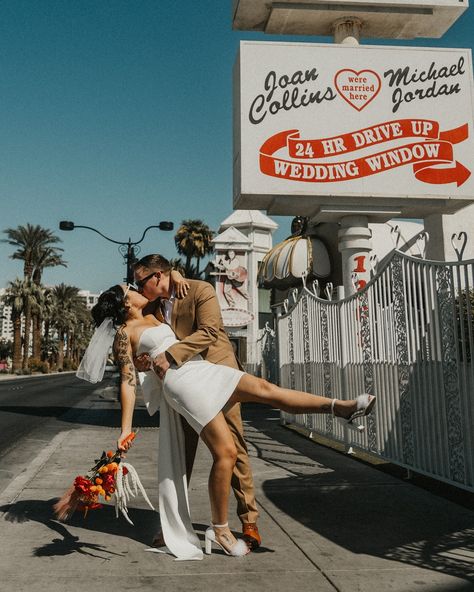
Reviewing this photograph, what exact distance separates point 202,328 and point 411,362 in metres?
2.94

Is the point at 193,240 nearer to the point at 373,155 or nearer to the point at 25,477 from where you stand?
the point at 373,155

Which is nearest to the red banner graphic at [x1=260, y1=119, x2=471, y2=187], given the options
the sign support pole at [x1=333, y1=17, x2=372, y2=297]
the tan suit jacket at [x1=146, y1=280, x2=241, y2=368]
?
the sign support pole at [x1=333, y1=17, x2=372, y2=297]

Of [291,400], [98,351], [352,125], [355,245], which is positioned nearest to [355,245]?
[355,245]

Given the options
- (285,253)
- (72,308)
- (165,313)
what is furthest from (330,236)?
(72,308)

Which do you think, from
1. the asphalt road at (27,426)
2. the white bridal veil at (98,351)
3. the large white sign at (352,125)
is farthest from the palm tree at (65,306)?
the white bridal veil at (98,351)

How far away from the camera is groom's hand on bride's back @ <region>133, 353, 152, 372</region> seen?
388 centimetres

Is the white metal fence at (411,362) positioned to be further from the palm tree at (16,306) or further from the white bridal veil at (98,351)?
the palm tree at (16,306)

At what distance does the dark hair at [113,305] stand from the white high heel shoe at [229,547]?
153 centimetres

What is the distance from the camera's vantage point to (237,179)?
1152 centimetres

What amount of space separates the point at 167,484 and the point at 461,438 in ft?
8.71

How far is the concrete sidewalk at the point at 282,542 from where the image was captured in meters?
3.32

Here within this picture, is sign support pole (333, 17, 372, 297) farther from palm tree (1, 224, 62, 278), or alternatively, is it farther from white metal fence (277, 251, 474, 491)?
palm tree (1, 224, 62, 278)

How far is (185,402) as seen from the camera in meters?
3.70

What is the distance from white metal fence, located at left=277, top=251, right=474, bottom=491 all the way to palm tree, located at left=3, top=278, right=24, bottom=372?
181ft
